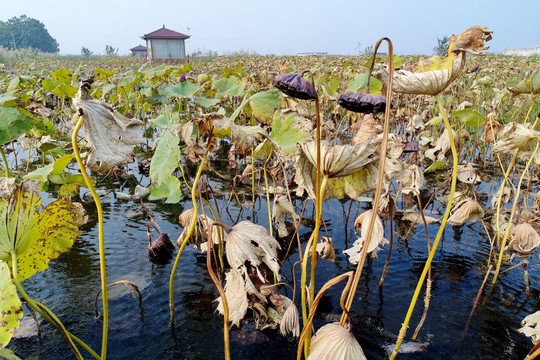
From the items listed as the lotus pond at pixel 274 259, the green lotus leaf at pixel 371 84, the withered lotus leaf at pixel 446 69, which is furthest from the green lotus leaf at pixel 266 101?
Answer: the withered lotus leaf at pixel 446 69

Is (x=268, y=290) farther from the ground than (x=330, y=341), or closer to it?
closer to it

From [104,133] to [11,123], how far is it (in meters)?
1.01

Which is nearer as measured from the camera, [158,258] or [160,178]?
[160,178]

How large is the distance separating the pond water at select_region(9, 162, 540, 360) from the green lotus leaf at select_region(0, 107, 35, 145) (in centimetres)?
74

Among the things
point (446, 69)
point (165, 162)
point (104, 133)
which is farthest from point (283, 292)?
point (446, 69)

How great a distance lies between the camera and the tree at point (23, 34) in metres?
60.9

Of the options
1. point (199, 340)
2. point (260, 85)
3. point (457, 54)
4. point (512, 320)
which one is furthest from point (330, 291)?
point (260, 85)

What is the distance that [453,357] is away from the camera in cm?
144

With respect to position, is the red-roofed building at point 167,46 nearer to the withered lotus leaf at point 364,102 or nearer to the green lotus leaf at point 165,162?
the green lotus leaf at point 165,162

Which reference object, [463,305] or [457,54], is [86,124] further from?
[463,305]

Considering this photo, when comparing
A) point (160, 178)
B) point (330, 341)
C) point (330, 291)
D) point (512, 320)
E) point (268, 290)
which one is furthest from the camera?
point (330, 291)

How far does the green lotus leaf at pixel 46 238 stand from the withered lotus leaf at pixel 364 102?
0.92 meters

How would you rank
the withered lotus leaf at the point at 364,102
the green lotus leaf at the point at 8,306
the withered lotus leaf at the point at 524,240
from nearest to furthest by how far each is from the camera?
the green lotus leaf at the point at 8,306
the withered lotus leaf at the point at 364,102
the withered lotus leaf at the point at 524,240

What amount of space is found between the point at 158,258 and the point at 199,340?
2.35ft
